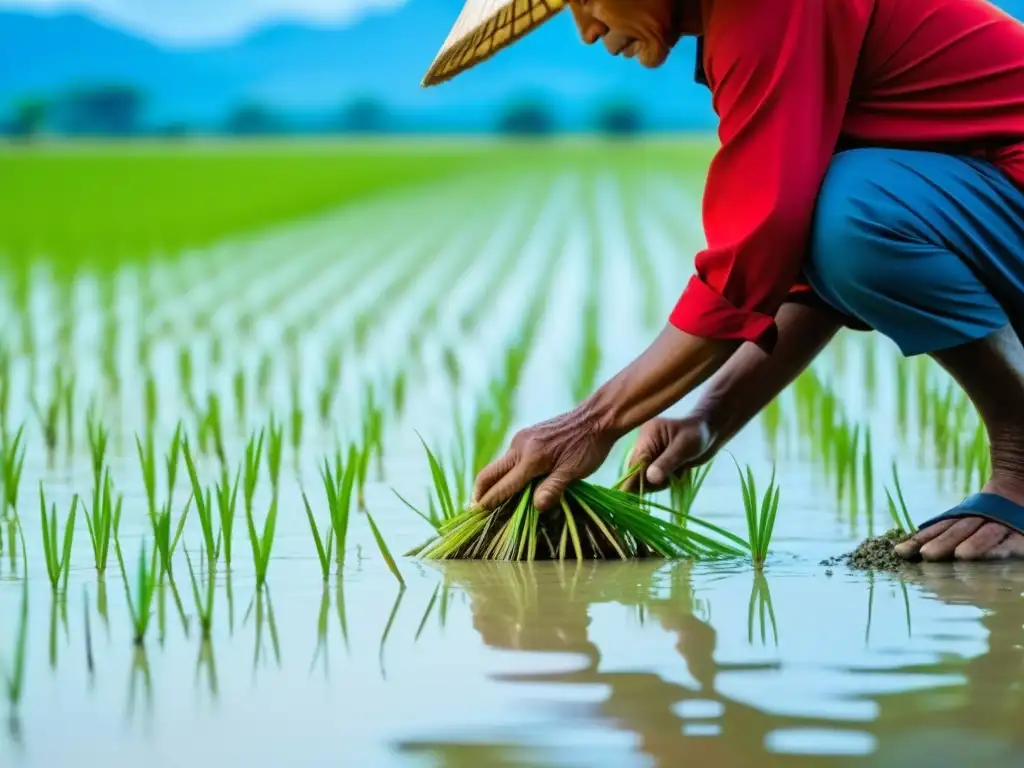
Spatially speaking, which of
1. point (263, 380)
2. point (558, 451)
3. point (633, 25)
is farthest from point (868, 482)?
point (263, 380)

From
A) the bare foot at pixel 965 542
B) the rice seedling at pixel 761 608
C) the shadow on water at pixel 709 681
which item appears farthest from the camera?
the bare foot at pixel 965 542

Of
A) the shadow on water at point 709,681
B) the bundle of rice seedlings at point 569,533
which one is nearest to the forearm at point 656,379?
the bundle of rice seedlings at point 569,533

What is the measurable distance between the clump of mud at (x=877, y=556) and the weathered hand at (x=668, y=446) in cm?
36

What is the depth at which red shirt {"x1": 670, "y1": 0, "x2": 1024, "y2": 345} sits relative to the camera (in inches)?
80.0

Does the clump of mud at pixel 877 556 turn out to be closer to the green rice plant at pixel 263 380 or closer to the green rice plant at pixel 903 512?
the green rice plant at pixel 903 512

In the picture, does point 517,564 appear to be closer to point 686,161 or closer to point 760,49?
point 760,49

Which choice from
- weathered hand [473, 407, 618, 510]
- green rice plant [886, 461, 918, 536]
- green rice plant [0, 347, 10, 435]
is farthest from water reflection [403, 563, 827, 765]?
green rice plant [0, 347, 10, 435]

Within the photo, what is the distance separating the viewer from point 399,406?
12.9ft

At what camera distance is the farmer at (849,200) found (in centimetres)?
205

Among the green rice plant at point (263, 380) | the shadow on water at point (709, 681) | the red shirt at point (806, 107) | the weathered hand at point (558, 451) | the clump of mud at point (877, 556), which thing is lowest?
the shadow on water at point (709, 681)

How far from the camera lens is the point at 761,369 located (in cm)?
255

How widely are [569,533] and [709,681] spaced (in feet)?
2.68

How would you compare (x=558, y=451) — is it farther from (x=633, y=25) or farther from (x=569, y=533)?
(x=633, y=25)

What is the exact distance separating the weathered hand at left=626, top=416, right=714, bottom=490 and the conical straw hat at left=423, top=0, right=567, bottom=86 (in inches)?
25.4
